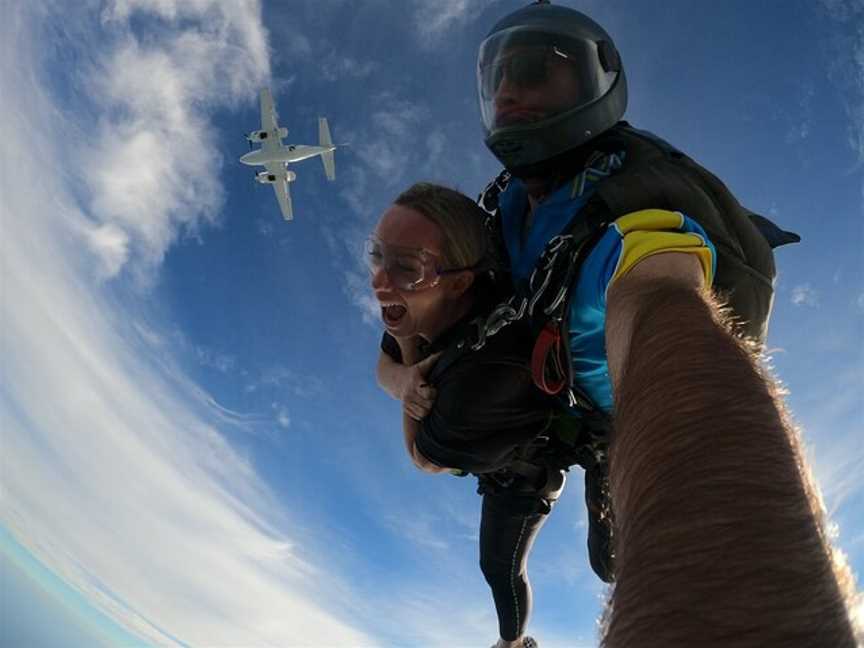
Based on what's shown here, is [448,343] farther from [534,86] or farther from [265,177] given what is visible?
[265,177]

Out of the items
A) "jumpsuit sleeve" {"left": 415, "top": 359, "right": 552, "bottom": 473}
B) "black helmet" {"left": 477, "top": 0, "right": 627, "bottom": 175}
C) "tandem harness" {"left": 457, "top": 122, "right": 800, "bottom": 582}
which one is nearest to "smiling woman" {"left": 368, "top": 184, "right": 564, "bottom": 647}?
"jumpsuit sleeve" {"left": 415, "top": 359, "right": 552, "bottom": 473}

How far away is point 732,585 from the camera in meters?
0.60

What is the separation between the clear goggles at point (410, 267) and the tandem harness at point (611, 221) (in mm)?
354

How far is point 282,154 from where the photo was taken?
28.4m

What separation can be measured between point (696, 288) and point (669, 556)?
0.88m

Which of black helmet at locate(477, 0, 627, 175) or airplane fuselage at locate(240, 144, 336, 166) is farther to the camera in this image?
airplane fuselage at locate(240, 144, 336, 166)

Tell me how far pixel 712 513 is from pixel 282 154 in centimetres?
3065

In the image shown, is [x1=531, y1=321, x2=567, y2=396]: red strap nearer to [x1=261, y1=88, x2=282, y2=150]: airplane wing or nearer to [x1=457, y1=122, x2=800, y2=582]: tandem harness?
[x1=457, y1=122, x2=800, y2=582]: tandem harness

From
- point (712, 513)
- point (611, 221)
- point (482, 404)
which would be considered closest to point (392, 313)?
point (482, 404)

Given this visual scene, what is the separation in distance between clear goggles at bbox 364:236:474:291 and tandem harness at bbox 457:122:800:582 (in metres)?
0.35

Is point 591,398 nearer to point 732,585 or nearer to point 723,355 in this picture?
point 723,355

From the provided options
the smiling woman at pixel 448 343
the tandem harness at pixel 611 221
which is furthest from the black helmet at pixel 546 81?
the smiling woman at pixel 448 343

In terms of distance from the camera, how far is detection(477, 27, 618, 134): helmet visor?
2.46 meters

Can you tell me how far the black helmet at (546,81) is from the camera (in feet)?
7.89
